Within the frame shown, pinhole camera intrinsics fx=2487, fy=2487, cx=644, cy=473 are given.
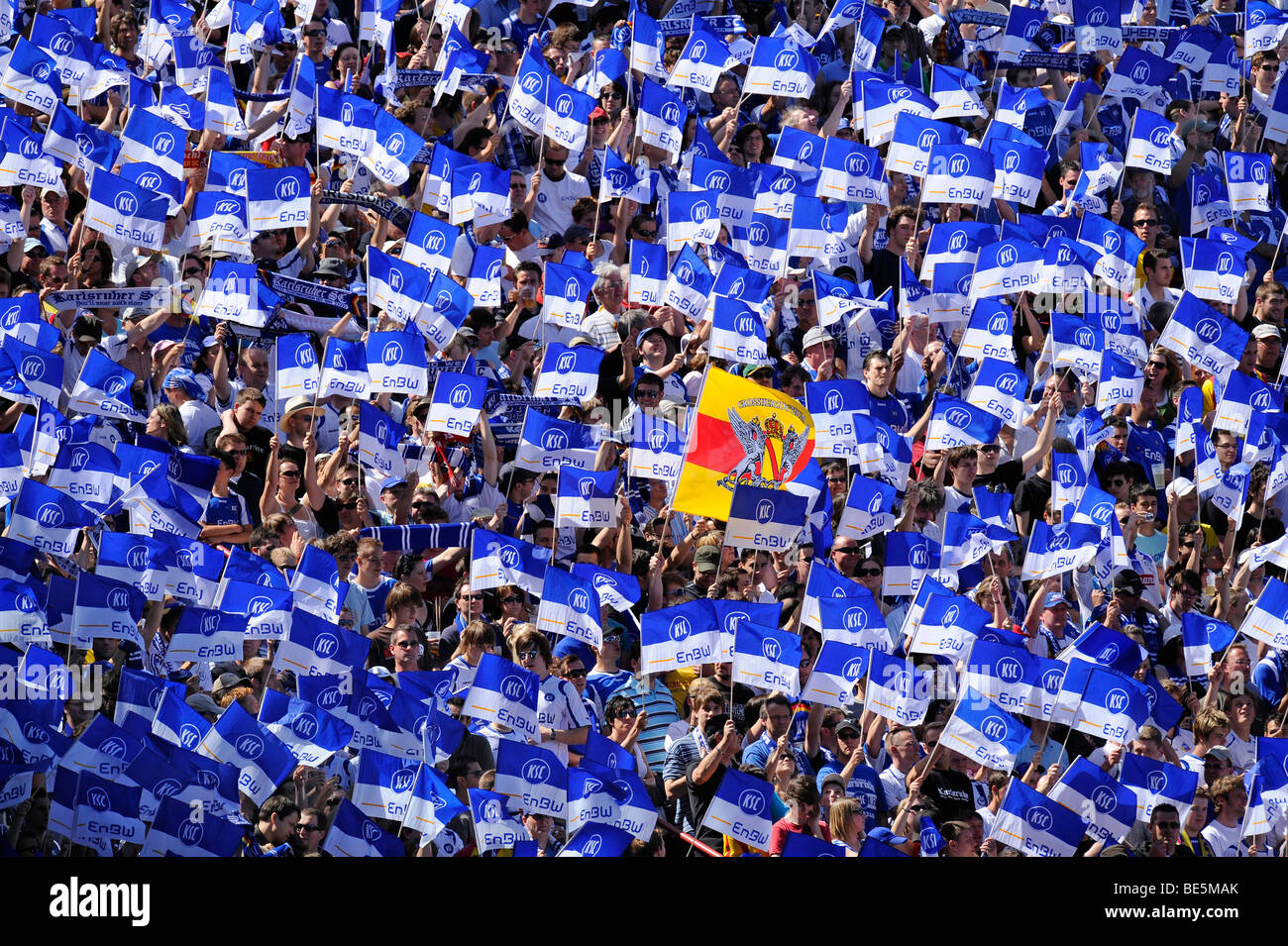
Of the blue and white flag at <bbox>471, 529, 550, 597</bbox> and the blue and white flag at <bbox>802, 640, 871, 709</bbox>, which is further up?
the blue and white flag at <bbox>471, 529, 550, 597</bbox>

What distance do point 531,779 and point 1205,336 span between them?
5865mm

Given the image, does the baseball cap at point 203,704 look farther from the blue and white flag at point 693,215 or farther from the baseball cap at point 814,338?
the blue and white flag at point 693,215

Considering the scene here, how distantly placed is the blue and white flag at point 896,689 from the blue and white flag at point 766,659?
0.41 metres

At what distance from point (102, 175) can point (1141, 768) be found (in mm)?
6576

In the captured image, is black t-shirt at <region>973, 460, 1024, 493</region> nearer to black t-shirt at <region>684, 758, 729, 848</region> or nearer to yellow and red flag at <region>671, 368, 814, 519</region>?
yellow and red flag at <region>671, 368, 814, 519</region>

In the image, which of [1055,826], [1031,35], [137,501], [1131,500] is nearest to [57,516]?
[137,501]

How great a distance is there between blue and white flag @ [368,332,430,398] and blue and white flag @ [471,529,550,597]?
4.53 ft

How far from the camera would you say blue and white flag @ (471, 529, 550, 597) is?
12570 mm

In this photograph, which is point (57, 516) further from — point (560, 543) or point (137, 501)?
point (560, 543)

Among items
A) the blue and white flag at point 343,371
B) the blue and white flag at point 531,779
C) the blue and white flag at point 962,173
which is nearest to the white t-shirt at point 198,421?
the blue and white flag at point 343,371

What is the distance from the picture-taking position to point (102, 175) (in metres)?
14.0

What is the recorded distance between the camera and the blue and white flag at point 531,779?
36.6 feet

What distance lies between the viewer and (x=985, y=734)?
12102 mm

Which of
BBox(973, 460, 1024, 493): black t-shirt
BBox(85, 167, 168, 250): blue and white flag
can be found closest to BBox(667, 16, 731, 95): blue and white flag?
BBox(973, 460, 1024, 493): black t-shirt
